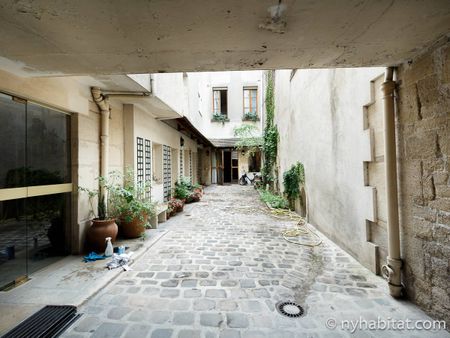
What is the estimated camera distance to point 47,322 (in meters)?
2.13

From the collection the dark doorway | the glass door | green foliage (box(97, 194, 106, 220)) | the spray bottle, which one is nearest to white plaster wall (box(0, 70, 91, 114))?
the glass door

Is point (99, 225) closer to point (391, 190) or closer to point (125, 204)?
point (125, 204)

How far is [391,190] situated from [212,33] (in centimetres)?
251

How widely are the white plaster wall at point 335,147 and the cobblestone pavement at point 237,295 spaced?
62 cm

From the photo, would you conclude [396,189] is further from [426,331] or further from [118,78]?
[118,78]

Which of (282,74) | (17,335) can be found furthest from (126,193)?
(282,74)

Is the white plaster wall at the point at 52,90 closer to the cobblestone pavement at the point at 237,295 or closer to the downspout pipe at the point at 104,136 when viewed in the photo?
the downspout pipe at the point at 104,136

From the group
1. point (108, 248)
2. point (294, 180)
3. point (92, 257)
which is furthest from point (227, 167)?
point (92, 257)

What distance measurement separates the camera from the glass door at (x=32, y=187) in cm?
279

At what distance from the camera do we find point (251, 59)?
2.25m

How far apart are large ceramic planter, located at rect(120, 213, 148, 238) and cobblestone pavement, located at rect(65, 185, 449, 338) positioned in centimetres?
65

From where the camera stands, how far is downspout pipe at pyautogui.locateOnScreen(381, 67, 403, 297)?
2.51 m

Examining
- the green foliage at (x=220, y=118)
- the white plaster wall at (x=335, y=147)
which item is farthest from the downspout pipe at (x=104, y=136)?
the green foliage at (x=220, y=118)

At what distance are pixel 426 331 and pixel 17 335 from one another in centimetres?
365
